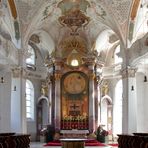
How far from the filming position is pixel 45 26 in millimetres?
28047

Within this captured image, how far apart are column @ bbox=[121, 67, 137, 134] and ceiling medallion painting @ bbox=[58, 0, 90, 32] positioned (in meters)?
4.96

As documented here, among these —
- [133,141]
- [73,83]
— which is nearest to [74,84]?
[73,83]

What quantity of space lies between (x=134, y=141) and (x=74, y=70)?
1454 centimetres

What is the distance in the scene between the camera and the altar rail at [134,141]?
14.0 meters

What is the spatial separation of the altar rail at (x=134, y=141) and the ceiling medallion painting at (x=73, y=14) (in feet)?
31.8

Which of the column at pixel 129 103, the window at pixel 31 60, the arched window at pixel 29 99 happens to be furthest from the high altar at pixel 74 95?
the column at pixel 129 103

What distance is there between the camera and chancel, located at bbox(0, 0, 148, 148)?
76.2 ft

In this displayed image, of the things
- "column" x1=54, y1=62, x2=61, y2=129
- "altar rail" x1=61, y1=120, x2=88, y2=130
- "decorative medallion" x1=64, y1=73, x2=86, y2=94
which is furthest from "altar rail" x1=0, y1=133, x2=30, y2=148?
"decorative medallion" x1=64, y1=73, x2=86, y2=94

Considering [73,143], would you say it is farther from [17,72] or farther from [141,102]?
[141,102]

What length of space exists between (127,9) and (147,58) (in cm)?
315

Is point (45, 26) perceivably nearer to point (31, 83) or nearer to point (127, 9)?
point (31, 83)

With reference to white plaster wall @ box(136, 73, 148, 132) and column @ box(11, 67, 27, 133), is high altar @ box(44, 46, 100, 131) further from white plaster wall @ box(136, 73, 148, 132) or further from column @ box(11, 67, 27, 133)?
column @ box(11, 67, 27, 133)

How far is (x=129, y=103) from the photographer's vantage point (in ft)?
77.9

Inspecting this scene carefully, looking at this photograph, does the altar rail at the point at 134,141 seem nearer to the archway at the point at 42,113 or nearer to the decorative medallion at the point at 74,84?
the decorative medallion at the point at 74,84
